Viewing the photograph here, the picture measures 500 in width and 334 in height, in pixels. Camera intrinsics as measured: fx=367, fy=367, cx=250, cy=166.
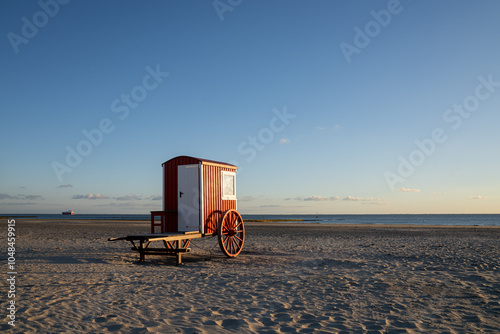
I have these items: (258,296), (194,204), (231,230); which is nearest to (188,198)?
(194,204)

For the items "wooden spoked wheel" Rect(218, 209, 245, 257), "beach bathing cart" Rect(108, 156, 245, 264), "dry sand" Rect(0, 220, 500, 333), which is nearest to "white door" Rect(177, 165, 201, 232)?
"beach bathing cart" Rect(108, 156, 245, 264)

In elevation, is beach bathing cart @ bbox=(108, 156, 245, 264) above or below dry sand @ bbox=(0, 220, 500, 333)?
above

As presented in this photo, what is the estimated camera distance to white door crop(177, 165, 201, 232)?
1227 cm

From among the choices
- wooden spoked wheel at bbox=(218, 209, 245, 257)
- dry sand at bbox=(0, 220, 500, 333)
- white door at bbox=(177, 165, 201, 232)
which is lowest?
dry sand at bbox=(0, 220, 500, 333)

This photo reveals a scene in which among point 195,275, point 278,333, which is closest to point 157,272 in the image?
point 195,275

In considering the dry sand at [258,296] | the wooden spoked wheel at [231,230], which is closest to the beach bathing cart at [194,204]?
the wooden spoked wheel at [231,230]

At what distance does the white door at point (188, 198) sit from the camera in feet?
40.2

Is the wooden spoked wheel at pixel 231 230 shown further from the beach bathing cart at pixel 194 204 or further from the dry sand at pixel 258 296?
the dry sand at pixel 258 296

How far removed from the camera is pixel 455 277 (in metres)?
8.88

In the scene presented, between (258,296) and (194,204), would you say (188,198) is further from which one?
(258,296)

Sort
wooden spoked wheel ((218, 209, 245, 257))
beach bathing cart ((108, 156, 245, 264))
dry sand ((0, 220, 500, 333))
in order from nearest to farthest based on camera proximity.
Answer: dry sand ((0, 220, 500, 333)), beach bathing cart ((108, 156, 245, 264)), wooden spoked wheel ((218, 209, 245, 257))

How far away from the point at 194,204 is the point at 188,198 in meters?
0.30

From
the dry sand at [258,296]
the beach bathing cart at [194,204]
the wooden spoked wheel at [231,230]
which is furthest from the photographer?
the wooden spoked wheel at [231,230]

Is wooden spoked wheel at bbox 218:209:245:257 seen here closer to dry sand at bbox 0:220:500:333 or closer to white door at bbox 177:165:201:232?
white door at bbox 177:165:201:232
